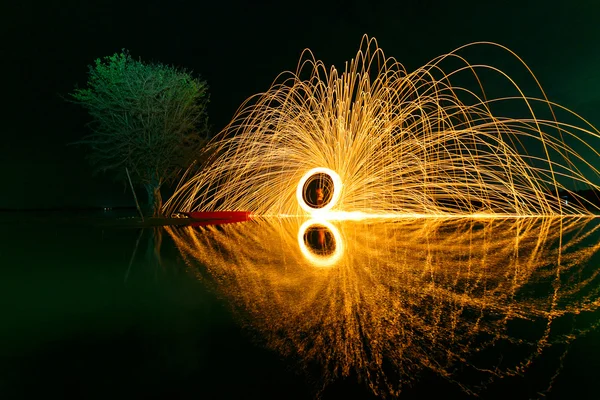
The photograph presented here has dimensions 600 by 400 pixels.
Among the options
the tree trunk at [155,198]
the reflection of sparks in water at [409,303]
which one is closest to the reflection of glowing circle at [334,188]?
the tree trunk at [155,198]

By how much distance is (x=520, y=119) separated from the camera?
39.4ft

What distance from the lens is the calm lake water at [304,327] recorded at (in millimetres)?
2080

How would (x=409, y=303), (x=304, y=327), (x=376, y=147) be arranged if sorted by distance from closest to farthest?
(x=304, y=327), (x=409, y=303), (x=376, y=147)

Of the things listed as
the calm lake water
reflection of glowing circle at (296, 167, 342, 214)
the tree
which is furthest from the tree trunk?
the calm lake water

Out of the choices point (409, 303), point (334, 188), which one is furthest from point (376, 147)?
point (409, 303)

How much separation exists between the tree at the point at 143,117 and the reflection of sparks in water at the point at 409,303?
13623 mm

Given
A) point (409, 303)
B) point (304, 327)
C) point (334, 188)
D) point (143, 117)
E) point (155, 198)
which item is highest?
point (143, 117)

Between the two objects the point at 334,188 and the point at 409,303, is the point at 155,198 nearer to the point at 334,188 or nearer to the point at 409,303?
the point at 334,188

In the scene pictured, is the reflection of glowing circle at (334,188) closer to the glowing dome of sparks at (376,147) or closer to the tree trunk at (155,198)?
the glowing dome of sparks at (376,147)

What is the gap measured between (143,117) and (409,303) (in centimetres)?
1836

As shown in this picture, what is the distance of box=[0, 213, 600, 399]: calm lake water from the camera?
208cm

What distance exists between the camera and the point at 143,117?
19016 millimetres

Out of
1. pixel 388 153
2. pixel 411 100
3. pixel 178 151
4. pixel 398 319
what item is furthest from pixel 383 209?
pixel 398 319

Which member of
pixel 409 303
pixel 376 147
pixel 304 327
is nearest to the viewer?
pixel 304 327
